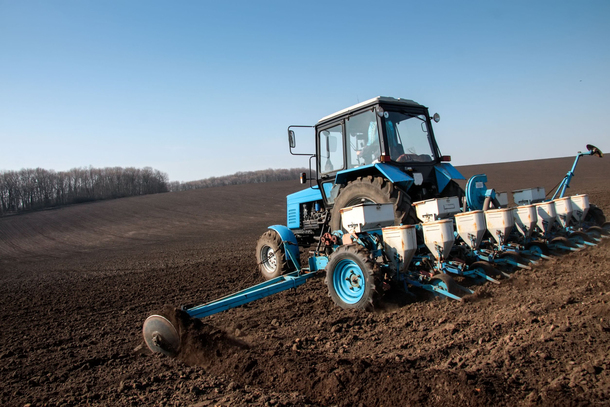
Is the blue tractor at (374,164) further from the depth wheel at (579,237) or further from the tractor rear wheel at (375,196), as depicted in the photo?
the depth wheel at (579,237)

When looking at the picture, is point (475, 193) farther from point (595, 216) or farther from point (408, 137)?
point (595, 216)

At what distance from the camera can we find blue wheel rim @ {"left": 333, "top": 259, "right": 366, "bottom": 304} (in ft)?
14.0

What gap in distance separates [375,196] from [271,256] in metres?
2.68

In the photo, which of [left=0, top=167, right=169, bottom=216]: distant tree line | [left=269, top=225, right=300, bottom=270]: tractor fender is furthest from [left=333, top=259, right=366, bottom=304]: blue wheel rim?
[left=0, top=167, right=169, bottom=216]: distant tree line

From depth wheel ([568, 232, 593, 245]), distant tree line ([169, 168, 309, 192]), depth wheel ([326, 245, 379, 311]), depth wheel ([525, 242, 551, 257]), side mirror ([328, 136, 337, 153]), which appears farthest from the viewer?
distant tree line ([169, 168, 309, 192])

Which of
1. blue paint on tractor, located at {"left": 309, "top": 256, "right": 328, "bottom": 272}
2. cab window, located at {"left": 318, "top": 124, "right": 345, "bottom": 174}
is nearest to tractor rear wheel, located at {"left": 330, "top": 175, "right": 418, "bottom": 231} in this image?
blue paint on tractor, located at {"left": 309, "top": 256, "right": 328, "bottom": 272}

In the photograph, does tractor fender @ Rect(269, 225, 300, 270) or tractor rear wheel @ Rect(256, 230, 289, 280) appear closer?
tractor fender @ Rect(269, 225, 300, 270)

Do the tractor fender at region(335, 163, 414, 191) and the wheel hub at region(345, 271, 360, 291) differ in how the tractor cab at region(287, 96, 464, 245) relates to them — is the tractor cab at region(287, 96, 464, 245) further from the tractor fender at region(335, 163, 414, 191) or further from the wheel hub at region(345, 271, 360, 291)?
the wheel hub at region(345, 271, 360, 291)

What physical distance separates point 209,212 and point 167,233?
6.53m

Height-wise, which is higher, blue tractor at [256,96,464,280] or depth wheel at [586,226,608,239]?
blue tractor at [256,96,464,280]

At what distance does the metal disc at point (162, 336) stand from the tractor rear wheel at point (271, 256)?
2.99m

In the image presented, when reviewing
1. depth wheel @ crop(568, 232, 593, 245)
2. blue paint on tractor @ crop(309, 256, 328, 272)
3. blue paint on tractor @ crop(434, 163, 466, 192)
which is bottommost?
blue paint on tractor @ crop(309, 256, 328, 272)

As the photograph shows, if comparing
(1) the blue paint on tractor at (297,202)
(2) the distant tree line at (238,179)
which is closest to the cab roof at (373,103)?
(1) the blue paint on tractor at (297,202)

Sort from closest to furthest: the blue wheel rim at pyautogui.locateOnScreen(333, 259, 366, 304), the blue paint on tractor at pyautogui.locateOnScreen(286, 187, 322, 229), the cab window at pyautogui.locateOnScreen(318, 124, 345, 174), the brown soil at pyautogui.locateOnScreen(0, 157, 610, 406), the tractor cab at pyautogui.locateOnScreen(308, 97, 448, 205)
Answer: the brown soil at pyautogui.locateOnScreen(0, 157, 610, 406) < the blue wheel rim at pyautogui.locateOnScreen(333, 259, 366, 304) < the tractor cab at pyautogui.locateOnScreen(308, 97, 448, 205) < the cab window at pyautogui.locateOnScreen(318, 124, 345, 174) < the blue paint on tractor at pyautogui.locateOnScreen(286, 187, 322, 229)
